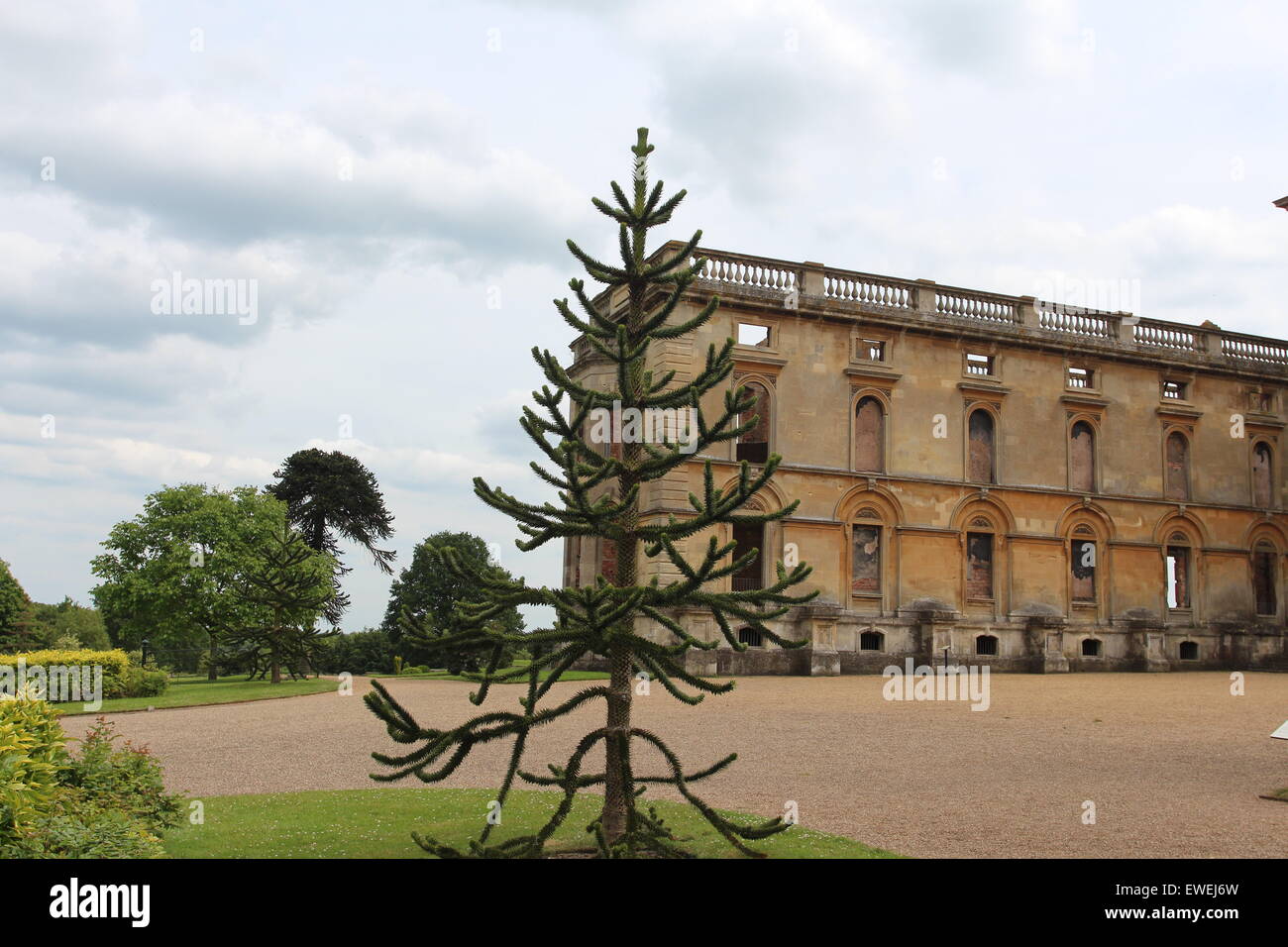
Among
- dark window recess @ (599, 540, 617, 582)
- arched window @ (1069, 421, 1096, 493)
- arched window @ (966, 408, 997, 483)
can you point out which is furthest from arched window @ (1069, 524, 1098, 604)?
dark window recess @ (599, 540, 617, 582)

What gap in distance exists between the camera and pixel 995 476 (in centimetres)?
3838

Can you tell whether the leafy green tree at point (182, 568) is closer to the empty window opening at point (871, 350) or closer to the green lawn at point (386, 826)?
the empty window opening at point (871, 350)

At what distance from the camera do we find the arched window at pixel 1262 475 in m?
42.9

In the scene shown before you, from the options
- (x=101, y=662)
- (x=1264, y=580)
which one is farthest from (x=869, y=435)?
(x=101, y=662)

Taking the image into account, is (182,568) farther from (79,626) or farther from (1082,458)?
(1082,458)

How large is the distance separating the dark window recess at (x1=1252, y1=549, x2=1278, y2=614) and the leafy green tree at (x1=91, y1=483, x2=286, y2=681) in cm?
4025

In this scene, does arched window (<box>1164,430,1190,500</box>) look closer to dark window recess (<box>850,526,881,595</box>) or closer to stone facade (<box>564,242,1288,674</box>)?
stone facade (<box>564,242,1288,674</box>)

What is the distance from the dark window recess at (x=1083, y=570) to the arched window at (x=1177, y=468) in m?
4.70

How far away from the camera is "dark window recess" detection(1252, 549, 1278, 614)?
42.3 metres

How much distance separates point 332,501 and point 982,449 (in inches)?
1283

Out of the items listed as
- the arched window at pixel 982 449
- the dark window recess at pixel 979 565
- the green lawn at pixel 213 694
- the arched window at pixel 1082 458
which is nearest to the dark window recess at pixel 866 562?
the dark window recess at pixel 979 565

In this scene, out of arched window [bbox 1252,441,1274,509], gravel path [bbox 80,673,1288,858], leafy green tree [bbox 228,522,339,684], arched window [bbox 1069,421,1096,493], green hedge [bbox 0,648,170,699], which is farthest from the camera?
arched window [bbox 1252,441,1274,509]
